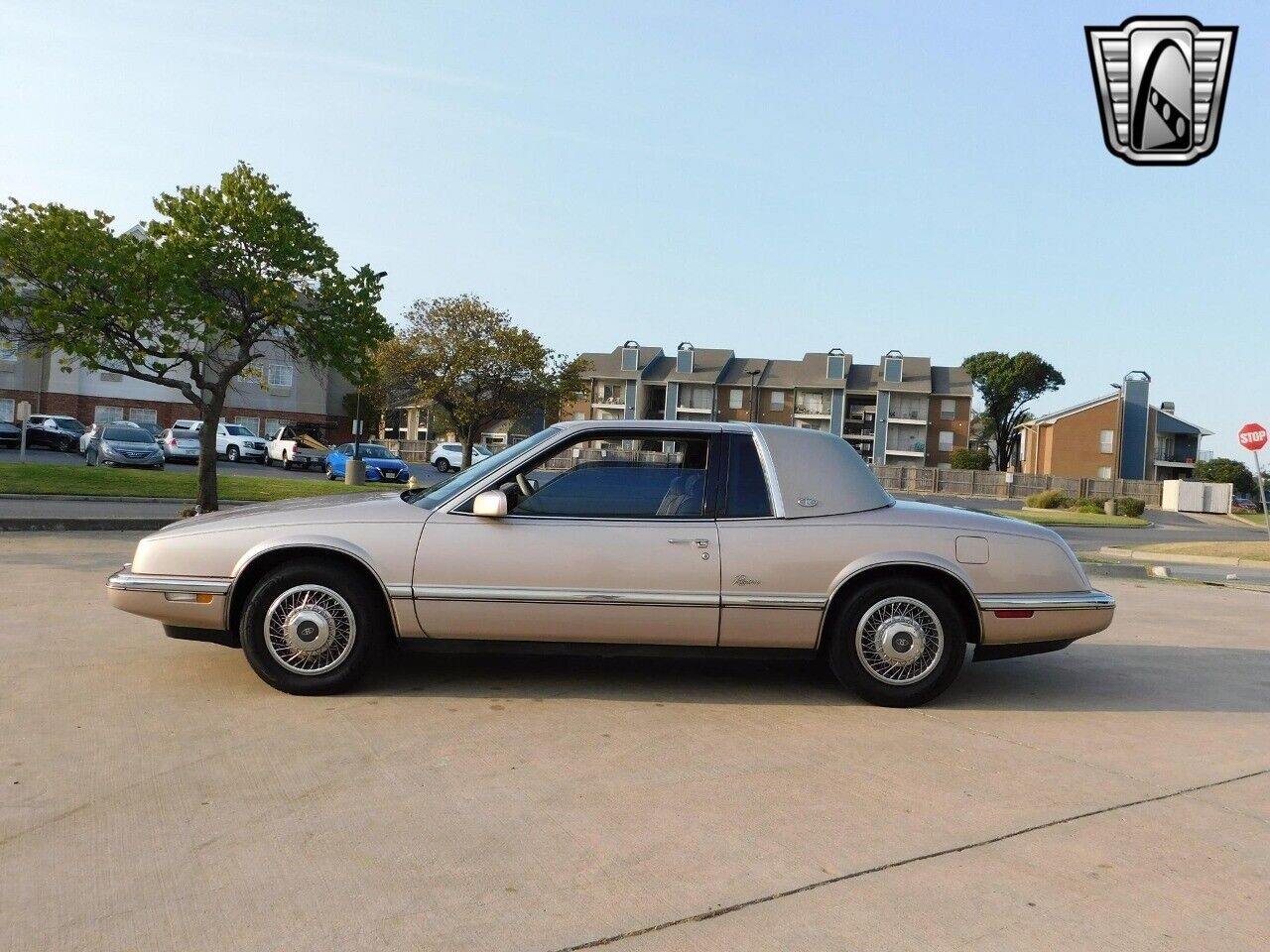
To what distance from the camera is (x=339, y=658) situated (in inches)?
217

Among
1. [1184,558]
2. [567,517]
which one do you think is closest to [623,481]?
[567,517]

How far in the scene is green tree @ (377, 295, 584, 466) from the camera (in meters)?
39.7

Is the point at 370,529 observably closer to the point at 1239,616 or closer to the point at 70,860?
the point at 70,860

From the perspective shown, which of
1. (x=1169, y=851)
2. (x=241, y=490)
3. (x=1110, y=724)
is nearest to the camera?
(x=1169, y=851)

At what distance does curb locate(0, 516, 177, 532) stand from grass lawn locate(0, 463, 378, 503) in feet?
22.1

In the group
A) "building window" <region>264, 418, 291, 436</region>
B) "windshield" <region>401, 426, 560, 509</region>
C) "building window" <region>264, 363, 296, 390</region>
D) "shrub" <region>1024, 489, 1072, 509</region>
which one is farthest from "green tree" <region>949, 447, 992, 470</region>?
"windshield" <region>401, 426, 560, 509</region>

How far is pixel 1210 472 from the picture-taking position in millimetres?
83875

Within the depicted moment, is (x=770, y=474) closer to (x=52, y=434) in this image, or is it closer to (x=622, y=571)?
(x=622, y=571)

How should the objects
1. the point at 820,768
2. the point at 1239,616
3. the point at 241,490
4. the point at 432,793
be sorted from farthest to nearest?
the point at 241,490 → the point at 1239,616 → the point at 820,768 → the point at 432,793

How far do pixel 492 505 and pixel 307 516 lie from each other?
3.29 ft

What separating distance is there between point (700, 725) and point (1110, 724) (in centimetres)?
220

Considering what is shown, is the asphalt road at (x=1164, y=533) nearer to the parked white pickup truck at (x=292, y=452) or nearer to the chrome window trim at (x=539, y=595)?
the chrome window trim at (x=539, y=595)

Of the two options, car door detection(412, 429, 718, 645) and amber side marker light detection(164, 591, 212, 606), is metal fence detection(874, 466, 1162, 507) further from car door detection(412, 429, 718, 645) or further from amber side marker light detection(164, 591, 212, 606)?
Result: amber side marker light detection(164, 591, 212, 606)

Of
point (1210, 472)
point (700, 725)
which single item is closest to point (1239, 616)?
point (700, 725)
